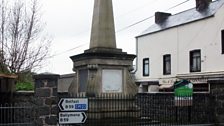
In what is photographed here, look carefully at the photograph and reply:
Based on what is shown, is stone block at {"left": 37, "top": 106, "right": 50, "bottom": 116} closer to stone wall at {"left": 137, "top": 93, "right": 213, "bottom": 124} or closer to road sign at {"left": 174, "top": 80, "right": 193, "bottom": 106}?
road sign at {"left": 174, "top": 80, "right": 193, "bottom": 106}

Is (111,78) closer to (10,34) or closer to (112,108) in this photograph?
(112,108)

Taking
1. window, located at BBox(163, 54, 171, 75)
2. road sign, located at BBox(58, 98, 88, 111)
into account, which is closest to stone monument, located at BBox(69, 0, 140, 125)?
road sign, located at BBox(58, 98, 88, 111)

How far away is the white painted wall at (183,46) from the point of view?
27.0 meters

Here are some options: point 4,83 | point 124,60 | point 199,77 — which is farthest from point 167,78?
point 4,83

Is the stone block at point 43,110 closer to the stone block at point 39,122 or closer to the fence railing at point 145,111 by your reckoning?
the stone block at point 39,122

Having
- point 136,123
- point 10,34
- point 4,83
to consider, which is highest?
point 10,34

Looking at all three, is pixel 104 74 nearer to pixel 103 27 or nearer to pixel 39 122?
pixel 103 27

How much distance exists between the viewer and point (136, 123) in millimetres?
15016

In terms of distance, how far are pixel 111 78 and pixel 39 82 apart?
4547 millimetres

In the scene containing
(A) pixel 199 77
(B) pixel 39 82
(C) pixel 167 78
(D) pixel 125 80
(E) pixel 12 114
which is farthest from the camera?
(C) pixel 167 78

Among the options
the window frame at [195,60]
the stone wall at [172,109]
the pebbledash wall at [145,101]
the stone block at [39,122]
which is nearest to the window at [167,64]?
the window frame at [195,60]

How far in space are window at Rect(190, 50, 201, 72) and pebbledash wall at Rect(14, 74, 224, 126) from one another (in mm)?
10532

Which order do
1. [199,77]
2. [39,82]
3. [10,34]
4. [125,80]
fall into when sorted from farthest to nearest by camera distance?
1. [199,77]
2. [10,34]
3. [125,80]
4. [39,82]

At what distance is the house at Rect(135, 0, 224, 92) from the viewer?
88.7 feet
